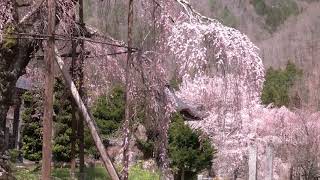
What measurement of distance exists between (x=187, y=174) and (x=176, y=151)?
1.71 meters

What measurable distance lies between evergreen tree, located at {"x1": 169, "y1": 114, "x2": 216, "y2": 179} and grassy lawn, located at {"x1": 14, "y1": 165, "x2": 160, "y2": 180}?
122 centimetres

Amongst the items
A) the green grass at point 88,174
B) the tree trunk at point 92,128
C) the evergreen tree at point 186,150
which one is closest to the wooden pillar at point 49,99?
the tree trunk at point 92,128

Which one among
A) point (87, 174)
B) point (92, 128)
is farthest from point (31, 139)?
point (92, 128)

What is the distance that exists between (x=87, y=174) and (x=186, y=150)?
612cm

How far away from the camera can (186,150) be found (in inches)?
754

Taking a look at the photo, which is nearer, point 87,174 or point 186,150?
point 87,174

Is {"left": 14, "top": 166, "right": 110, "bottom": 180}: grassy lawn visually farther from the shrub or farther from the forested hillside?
the shrub

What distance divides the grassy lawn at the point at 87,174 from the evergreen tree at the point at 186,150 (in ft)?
4.00

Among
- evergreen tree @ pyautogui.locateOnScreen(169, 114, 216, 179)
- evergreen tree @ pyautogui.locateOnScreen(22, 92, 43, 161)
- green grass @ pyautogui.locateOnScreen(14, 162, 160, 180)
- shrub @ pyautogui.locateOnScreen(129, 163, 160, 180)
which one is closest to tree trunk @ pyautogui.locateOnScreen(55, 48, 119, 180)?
green grass @ pyautogui.locateOnScreen(14, 162, 160, 180)

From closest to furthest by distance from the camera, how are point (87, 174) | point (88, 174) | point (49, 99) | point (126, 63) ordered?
point (49, 99) → point (126, 63) → point (87, 174) → point (88, 174)

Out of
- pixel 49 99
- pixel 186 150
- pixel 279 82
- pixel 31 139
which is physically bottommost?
pixel 186 150

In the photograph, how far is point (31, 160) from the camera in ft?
64.1

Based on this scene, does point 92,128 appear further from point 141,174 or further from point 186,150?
point 186,150

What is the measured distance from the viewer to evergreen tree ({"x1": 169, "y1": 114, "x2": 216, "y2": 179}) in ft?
61.9
